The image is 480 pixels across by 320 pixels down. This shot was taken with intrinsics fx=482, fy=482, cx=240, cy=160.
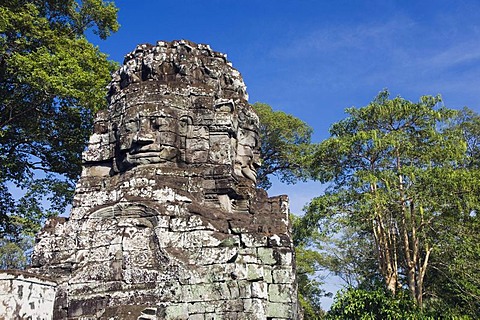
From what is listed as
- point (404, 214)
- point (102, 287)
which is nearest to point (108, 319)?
point (102, 287)

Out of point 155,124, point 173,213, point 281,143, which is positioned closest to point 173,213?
point 173,213

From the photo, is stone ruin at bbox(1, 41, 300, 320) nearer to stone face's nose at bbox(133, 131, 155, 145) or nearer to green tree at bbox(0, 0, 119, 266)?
stone face's nose at bbox(133, 131, 155, 145)

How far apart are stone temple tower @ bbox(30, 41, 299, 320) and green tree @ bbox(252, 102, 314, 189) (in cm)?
1255

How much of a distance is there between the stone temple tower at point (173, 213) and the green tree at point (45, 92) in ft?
13.6

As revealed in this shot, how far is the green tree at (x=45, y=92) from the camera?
511 inches

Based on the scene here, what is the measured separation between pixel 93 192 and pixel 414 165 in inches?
413

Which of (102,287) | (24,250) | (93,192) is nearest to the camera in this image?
(102,287)

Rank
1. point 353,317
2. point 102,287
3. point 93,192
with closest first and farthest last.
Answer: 1. point 102,287
2. point 93,192
3. point 353,317

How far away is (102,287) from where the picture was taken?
21.9 feet

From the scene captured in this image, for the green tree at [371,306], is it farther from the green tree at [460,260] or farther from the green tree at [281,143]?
the green tree at [281,143]

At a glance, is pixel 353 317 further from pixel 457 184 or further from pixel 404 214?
pixel 457 184

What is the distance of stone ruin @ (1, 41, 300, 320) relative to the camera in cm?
634

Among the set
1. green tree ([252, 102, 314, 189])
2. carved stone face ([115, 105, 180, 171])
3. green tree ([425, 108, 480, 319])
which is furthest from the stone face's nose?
green tree ([252, 102, 314, 189])

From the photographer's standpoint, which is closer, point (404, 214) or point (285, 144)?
point (404, 214)
